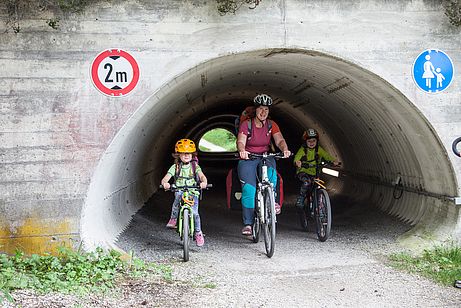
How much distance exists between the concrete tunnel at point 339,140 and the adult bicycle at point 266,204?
1372mm

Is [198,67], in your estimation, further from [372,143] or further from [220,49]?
[372,143]

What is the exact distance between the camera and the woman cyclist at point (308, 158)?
27.9ft

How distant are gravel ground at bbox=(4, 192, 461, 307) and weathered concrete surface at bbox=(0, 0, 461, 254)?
2.80 feet

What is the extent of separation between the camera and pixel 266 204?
691 cm

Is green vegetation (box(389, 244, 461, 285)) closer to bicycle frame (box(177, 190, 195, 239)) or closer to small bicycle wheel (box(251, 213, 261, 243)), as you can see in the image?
small bicycle wheel (box(251, 213, 261, 243))

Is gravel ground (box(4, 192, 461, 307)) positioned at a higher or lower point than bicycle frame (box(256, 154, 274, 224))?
lower

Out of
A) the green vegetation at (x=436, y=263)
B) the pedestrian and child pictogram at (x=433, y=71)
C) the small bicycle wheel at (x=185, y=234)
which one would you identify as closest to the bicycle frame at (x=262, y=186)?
the small bicycle wheel at (x=185, y=234)

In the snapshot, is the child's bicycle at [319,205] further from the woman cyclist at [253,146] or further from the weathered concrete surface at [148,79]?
the weathered concrete surface at [148,79]

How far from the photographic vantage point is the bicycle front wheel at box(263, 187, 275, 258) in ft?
21.8

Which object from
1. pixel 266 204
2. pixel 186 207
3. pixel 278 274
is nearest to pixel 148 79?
pixel 186 207

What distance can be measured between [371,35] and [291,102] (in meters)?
6.81

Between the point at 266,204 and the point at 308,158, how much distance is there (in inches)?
79.1

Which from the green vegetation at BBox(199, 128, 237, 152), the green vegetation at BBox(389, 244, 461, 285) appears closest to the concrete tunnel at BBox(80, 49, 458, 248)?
the green vegetation at BBox(389, 244, 461, 285)

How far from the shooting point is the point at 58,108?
6.10 meters
